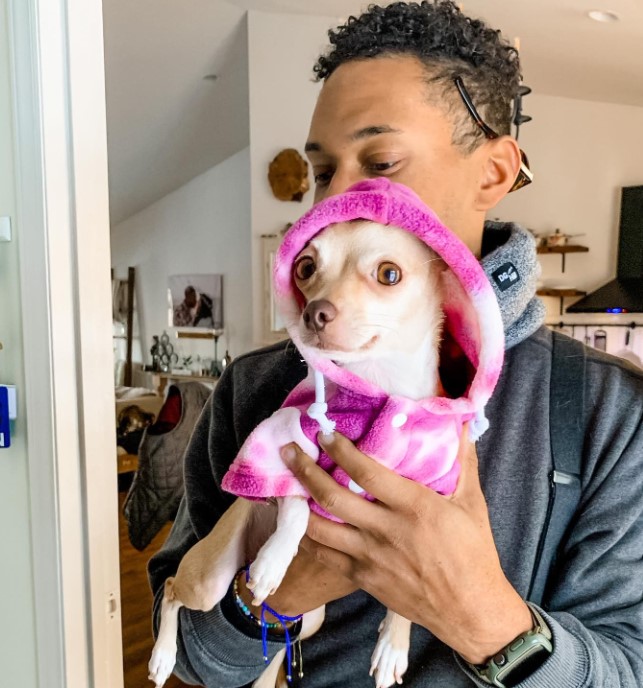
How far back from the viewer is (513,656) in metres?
0.60

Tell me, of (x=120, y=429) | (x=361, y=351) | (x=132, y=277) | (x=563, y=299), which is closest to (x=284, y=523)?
(x=361, y=351)

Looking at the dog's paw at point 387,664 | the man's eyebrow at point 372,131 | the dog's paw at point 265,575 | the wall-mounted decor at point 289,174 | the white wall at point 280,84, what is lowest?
the dog's paw at point 387,664

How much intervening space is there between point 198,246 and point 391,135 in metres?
5.69

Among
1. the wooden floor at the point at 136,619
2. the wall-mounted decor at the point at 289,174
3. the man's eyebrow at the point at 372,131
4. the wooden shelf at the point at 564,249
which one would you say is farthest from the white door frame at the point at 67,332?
the wooden shelf at the point at 564,249

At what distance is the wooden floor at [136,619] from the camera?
2541mm

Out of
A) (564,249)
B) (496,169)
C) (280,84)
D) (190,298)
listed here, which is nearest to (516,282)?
(496,169)

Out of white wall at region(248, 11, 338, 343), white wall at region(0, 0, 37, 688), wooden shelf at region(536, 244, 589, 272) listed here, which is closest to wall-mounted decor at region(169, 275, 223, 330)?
white wall at region(248, 11, 338, 343)

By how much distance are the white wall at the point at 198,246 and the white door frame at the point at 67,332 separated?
4229 mm

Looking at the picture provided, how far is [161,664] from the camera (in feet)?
2.23

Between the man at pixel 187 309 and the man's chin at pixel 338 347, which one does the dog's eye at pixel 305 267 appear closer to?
the man's chin at pixel 338 347

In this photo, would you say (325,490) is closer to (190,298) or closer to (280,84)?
(280,84)

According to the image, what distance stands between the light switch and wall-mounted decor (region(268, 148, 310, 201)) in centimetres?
270

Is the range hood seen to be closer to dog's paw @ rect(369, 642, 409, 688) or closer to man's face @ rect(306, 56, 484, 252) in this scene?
man's face @ rect(306, 56, 484, 252)

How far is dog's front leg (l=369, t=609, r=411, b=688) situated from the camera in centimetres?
62
